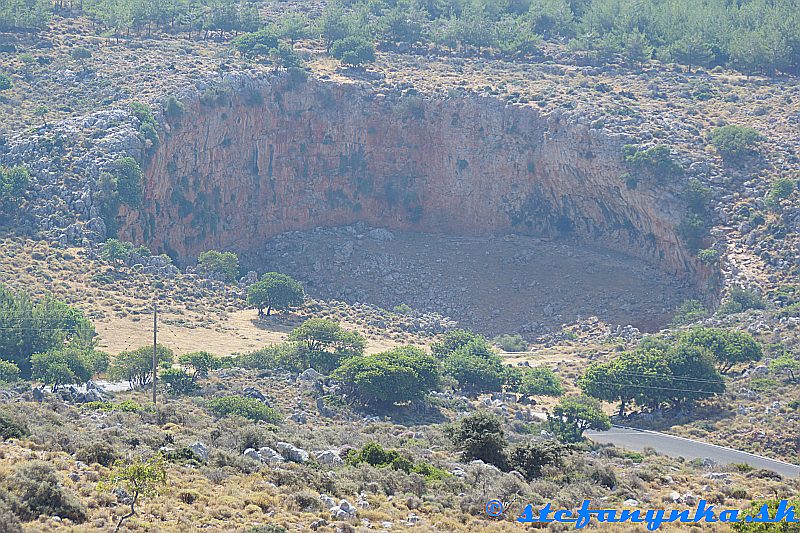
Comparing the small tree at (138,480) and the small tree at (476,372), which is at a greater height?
the small tree at (138,480)

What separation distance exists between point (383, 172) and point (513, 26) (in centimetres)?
2214

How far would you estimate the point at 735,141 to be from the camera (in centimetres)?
8088

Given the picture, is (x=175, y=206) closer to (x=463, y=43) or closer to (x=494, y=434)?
(x=463, y=43)

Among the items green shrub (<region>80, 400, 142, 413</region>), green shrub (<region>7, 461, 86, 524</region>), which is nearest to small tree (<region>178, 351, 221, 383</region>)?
green shrub (<region>80, 400, 142, 413</region>)

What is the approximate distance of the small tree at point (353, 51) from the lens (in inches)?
3649

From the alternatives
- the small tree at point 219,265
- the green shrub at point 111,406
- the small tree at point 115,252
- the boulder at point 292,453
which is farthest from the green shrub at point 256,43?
the boulder at point 292,453

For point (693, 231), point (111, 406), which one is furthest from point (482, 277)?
point (111, 406)

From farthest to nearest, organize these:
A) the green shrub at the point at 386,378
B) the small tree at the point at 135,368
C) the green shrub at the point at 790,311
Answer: the green shrub at the point at 790,311 → the small tree at the point at 135,368 → the green shrub at the point at 386,378

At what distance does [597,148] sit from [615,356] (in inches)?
756

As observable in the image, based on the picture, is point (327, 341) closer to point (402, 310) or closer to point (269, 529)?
point (402, 310)

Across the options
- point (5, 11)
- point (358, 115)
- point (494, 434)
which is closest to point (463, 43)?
point (358, 115)

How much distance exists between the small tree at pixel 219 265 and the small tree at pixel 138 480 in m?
46.3

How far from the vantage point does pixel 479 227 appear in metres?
89.1

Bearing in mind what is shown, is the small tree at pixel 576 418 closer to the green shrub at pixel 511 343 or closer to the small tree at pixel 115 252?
the green shrub at pixel 511 343
